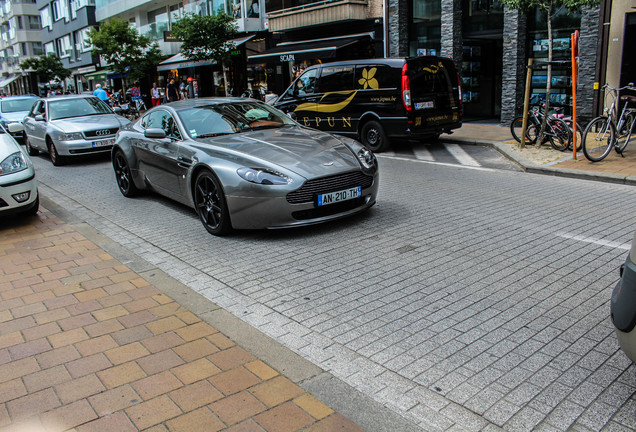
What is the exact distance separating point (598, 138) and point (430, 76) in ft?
11.9

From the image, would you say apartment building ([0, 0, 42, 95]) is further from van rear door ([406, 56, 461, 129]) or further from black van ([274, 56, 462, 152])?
van rear door ([406, 56, 461, 129])

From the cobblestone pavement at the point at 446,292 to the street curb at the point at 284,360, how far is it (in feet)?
0.27

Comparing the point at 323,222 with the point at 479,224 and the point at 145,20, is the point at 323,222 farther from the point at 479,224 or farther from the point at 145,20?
the point at 145,20

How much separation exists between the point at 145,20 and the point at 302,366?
42.3 m

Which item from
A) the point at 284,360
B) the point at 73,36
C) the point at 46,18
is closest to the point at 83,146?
the point at 284,360

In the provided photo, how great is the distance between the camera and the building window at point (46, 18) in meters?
58.9

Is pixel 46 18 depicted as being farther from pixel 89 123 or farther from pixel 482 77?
pixel 482 77

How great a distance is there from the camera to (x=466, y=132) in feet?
48.8

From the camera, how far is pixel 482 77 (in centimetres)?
1862

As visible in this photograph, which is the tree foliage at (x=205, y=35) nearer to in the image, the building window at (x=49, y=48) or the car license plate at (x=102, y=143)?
the car license plate at (x=102, y=143)

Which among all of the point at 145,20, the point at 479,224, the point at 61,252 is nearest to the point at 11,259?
the point at 61,252

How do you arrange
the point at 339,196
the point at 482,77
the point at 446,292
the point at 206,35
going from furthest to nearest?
the point at 206,35, the point at 482,77, the point at 339,196, the point at 446,292

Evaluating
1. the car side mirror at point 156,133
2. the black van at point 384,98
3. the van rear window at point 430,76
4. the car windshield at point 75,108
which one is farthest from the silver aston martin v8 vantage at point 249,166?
the car windshield at point 75,108

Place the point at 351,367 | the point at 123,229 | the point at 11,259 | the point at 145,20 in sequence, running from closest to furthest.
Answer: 1. the point at 351,367
2. the point at 11,259
3. the point at 123,229
4. the point at 145,20
